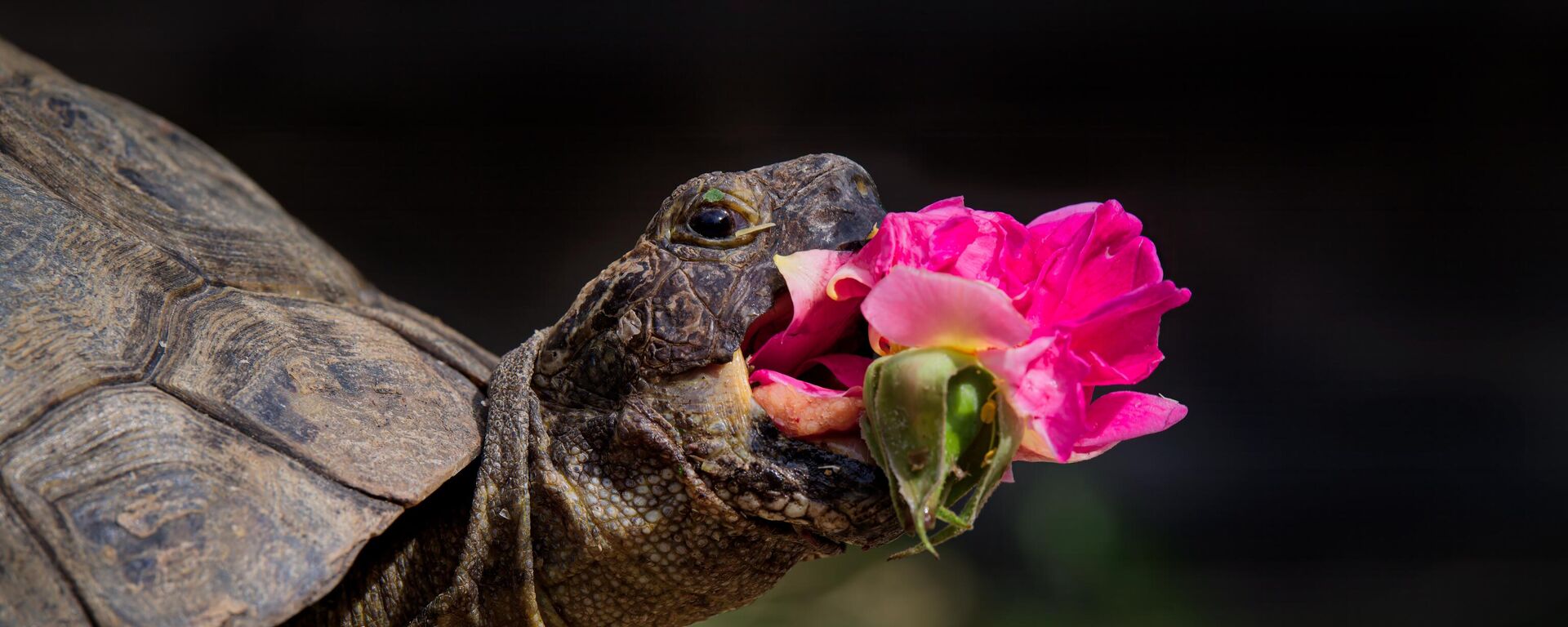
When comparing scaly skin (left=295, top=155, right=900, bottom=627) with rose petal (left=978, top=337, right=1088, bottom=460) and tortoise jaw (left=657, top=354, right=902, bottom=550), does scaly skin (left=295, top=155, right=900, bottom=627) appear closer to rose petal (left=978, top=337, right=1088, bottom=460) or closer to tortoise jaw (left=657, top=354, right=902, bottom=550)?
tortoise jaw (left=657, top=354, right=902, bottom=550)

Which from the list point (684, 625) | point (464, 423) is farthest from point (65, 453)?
point (684, 625)

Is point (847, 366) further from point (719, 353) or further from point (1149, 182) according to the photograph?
point (1149, 182)

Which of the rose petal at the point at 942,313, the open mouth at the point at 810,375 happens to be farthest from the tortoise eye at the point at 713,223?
the rose petal at the point at 942,313

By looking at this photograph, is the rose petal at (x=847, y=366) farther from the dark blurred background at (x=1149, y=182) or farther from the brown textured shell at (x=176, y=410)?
the dark blurred background at (x=1149, y=182)

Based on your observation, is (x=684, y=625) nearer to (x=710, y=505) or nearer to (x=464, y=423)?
(x=710, y=505)

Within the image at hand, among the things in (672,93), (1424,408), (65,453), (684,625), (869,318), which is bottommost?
(1424,408)

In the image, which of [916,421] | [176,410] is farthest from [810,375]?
[176,410]
